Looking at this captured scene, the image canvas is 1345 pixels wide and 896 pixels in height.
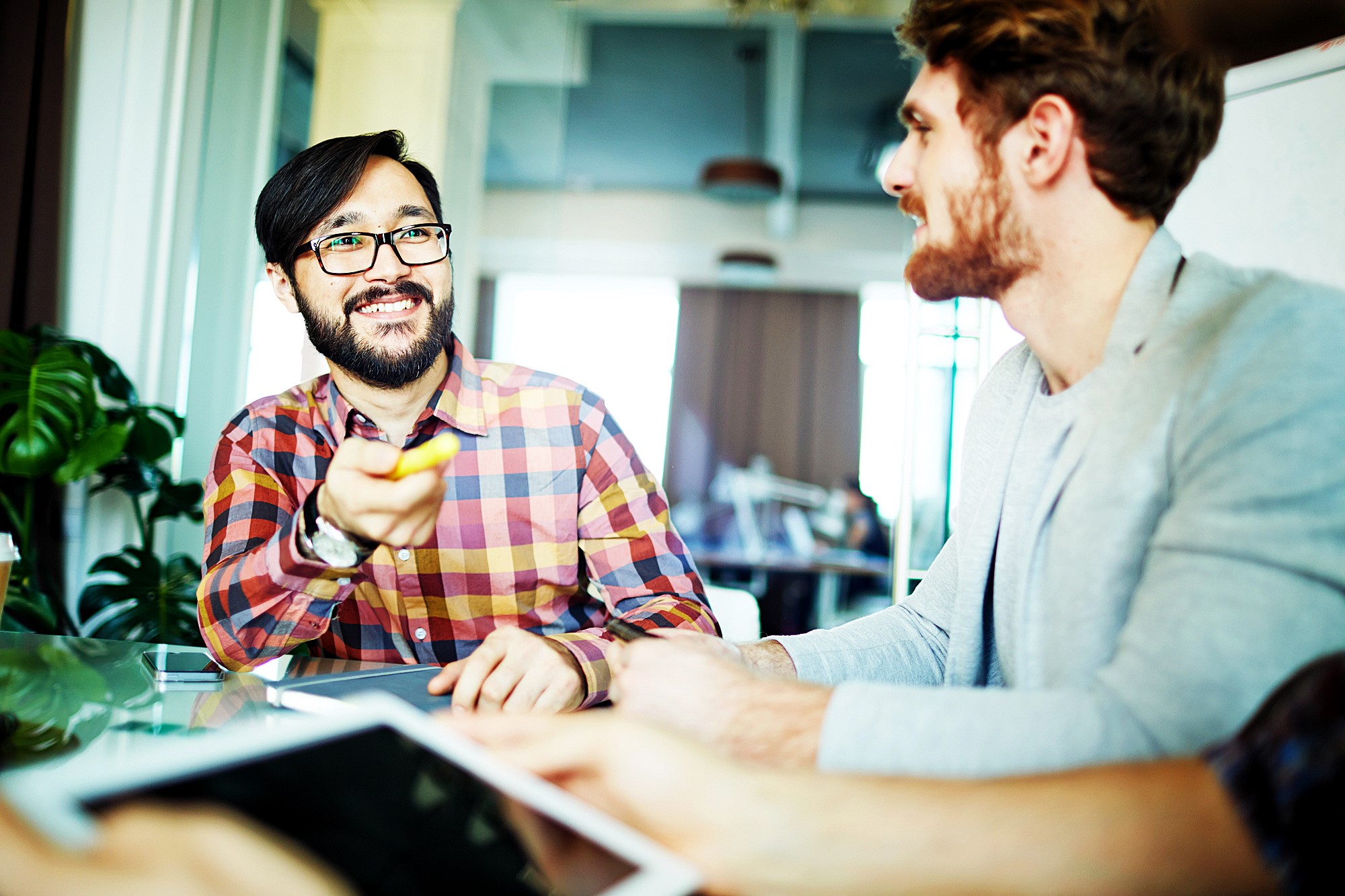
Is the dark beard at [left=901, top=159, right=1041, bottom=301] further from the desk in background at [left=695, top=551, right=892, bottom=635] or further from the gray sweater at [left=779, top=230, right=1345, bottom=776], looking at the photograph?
the desk in background at [left=695, top=551, right=892, bottom=635]

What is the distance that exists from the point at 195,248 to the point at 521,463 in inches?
62.6

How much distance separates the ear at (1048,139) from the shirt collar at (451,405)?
91cm

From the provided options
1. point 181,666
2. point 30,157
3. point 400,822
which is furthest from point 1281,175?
point 30,157

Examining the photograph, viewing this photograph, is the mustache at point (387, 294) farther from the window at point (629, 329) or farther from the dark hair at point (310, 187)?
the window at point (629, 329)

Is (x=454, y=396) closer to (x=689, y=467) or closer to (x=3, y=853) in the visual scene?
(x=3, y=853)

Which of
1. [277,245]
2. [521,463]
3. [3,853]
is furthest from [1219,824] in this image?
[277,245]

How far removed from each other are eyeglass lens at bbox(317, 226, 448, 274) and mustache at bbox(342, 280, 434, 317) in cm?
4

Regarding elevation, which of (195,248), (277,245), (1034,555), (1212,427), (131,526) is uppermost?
(195,248)

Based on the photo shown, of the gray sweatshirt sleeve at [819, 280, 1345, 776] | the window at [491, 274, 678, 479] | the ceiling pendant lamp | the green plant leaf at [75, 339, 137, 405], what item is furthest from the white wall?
the gray sweatshirt sleeve at [819, 280, 1345, 776]

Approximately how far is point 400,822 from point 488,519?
3.40ft

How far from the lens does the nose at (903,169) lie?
0.98 m

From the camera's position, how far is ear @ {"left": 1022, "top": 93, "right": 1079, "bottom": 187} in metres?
0.88

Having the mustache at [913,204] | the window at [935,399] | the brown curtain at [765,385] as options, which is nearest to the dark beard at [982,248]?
the mustache at [913,204]

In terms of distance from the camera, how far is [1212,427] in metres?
0.63
